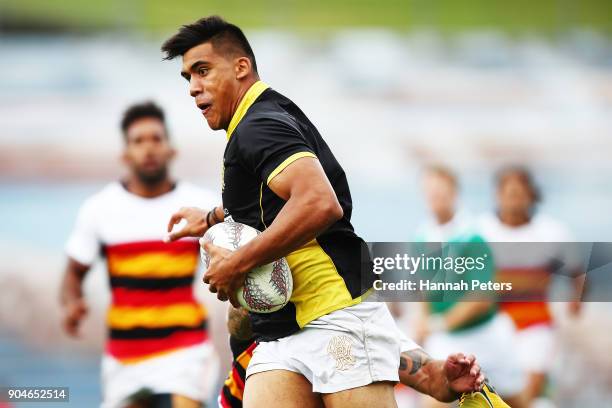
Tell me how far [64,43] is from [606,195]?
4.44 meters

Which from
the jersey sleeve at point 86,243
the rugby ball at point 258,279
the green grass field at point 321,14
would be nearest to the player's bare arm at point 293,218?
the rugby ball at point 258,279

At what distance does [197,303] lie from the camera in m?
6.79

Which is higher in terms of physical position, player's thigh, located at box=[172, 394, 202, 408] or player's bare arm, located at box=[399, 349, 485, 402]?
player's bare arm, located at box=[399, 349, 485, 402]

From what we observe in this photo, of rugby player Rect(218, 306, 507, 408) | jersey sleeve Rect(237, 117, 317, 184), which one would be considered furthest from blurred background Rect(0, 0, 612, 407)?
jersey sleeve Rect(237, 117, 317, 184)

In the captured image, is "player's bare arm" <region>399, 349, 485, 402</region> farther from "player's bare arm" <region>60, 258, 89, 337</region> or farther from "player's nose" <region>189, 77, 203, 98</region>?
"player's bare arm" <region>60, 258, 89, 337</region>

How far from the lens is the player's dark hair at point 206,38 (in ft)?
13.5

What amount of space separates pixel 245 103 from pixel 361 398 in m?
1.15

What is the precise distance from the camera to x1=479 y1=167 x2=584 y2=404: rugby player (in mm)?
7668

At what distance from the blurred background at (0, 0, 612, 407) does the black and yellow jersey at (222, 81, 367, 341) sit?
14.5 ft

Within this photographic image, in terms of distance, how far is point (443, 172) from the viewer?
8352 mm

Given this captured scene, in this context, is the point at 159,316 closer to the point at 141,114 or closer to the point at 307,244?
the point at 141,114

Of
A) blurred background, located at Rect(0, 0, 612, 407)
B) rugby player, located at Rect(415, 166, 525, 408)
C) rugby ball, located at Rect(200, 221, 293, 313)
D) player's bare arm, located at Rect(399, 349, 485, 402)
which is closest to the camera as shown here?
rugby ball, located at Rect(200, 221, 293, 313)

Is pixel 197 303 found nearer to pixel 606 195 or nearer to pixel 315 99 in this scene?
pixel 315 99

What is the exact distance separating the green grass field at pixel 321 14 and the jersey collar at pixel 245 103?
183 inches
